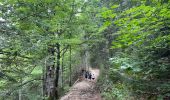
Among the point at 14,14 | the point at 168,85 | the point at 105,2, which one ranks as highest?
the point at 105,2

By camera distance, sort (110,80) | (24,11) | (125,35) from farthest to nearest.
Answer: (110,80) < (24,11) < (125,35)

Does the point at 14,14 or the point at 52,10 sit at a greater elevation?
the point at 52,10

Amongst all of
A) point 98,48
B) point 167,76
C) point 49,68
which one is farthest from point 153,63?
point 98,48

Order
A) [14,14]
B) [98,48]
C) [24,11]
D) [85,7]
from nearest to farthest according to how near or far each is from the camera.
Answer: [14,14], [24,11], [85,7], [98,48]

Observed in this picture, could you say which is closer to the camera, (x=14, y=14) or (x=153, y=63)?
(x=153, y=63)

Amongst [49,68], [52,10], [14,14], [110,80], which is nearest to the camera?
[14,14]

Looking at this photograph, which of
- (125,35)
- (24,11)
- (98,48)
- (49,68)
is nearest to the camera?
(125,35)

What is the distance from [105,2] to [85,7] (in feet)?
12.8

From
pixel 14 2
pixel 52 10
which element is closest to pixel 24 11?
pixel 14 2

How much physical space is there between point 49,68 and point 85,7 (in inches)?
213

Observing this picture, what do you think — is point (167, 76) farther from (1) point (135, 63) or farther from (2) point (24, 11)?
(2) point (24, 11)

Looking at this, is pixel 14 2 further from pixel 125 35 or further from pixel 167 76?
pixel 167 76

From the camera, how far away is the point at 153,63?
6.07 metres

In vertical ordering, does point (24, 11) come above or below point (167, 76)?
above
